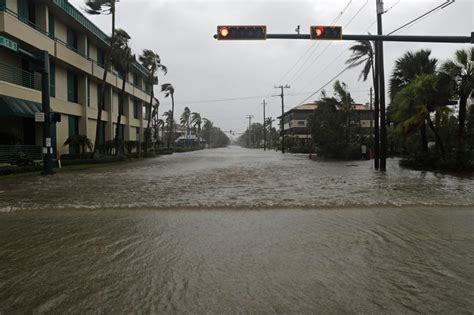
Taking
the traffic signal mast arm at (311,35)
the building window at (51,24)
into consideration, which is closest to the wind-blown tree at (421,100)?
the traffic signal mast arm at (311,35)

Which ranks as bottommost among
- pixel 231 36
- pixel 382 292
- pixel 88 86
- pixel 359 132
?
pixel 382 292

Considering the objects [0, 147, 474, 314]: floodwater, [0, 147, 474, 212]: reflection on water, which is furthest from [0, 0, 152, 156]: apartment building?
[0, 147, 474, 314]: floodwater

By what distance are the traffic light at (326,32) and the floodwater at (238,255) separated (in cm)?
652

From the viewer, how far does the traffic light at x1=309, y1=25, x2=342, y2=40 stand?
13.5 metres

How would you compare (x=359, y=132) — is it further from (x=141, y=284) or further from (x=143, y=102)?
(x=141, y=284)

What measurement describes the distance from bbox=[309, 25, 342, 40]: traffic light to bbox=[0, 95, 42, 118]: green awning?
16211 mm

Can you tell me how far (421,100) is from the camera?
19.5m

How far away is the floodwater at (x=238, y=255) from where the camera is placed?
3748mm

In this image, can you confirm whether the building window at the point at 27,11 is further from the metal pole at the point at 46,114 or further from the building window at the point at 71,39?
the metal pole at the point at 46,114

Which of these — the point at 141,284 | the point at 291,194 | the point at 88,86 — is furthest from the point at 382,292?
the point at 88,86

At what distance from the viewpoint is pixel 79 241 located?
235 inches

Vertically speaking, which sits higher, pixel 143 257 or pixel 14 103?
pixel 14 103

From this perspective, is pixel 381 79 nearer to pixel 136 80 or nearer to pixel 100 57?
pixel 100 57

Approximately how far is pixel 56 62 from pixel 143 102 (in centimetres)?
2610
